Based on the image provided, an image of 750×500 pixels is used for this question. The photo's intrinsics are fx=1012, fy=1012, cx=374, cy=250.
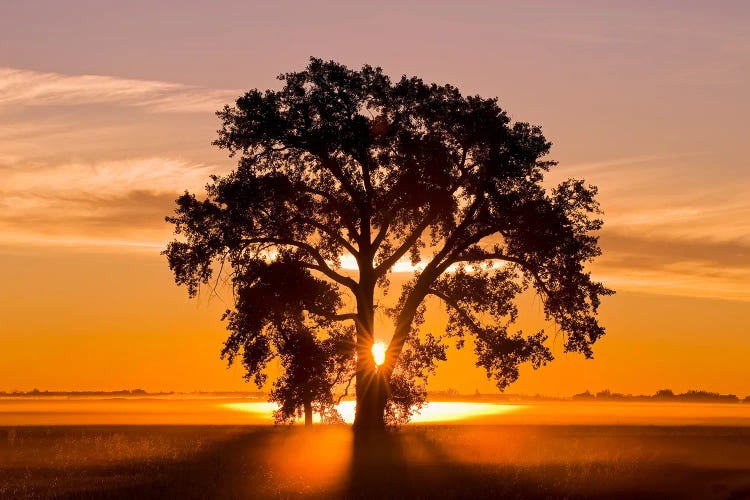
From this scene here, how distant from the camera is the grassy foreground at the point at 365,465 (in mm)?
31672

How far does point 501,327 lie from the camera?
1861 inches

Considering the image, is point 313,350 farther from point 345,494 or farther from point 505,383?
point 345,494

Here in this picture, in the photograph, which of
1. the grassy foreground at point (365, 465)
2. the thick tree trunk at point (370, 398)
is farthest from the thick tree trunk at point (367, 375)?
the grassy foreground at point (365, 465)

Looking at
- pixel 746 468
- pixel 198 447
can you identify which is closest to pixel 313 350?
pixel 198 447

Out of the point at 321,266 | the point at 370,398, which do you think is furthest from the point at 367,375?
the point at 321,266

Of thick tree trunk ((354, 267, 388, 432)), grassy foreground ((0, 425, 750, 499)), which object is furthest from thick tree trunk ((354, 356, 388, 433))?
grassy foreground ((0, 425, 750, 499))

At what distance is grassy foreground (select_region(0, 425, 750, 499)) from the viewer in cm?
3167

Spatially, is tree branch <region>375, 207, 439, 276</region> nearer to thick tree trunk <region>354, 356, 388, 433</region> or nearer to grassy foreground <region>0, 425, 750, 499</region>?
thick tree trunk <region>354, 356, 388, 433</region>

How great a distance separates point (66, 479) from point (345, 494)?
9.92 metres

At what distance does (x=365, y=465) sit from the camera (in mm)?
37312

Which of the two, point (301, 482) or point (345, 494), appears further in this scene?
point (301, 482)

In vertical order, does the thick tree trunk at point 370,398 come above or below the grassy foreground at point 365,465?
above

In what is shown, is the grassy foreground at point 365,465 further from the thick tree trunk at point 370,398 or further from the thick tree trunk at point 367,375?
the thick tree trunk at point 367,375

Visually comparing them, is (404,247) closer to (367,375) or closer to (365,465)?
(367,375)
